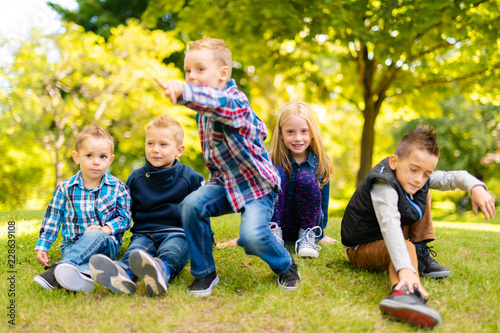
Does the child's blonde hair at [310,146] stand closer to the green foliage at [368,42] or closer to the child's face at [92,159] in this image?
the child's face at [92,159]

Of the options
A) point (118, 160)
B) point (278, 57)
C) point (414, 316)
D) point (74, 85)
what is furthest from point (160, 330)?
point (118, 160)

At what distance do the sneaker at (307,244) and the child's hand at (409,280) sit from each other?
1.02 metres

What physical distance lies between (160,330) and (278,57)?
9159 millimetres

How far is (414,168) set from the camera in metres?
2.47

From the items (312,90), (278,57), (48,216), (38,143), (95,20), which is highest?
(95,20)

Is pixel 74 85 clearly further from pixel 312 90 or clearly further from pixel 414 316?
pixel 414 316

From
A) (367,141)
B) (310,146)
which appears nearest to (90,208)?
(310,146)

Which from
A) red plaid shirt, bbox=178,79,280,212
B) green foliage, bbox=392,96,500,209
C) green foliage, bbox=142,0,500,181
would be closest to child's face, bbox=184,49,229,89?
red plaid shirt, bbox=178,79,280,212

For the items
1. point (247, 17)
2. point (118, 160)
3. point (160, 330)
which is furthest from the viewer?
point (118, 160)

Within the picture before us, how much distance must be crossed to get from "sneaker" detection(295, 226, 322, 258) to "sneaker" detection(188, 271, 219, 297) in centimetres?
94

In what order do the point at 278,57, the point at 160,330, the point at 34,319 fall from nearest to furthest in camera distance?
the point at 160,330 < the point at 34,319 < the point at 278,57

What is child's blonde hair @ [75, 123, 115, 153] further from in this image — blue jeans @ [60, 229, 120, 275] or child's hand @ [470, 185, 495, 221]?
child's hand @ [470, 185, 495, 221]

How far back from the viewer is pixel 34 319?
2.12 m

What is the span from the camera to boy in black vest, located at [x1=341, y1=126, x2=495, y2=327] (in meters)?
2.16
